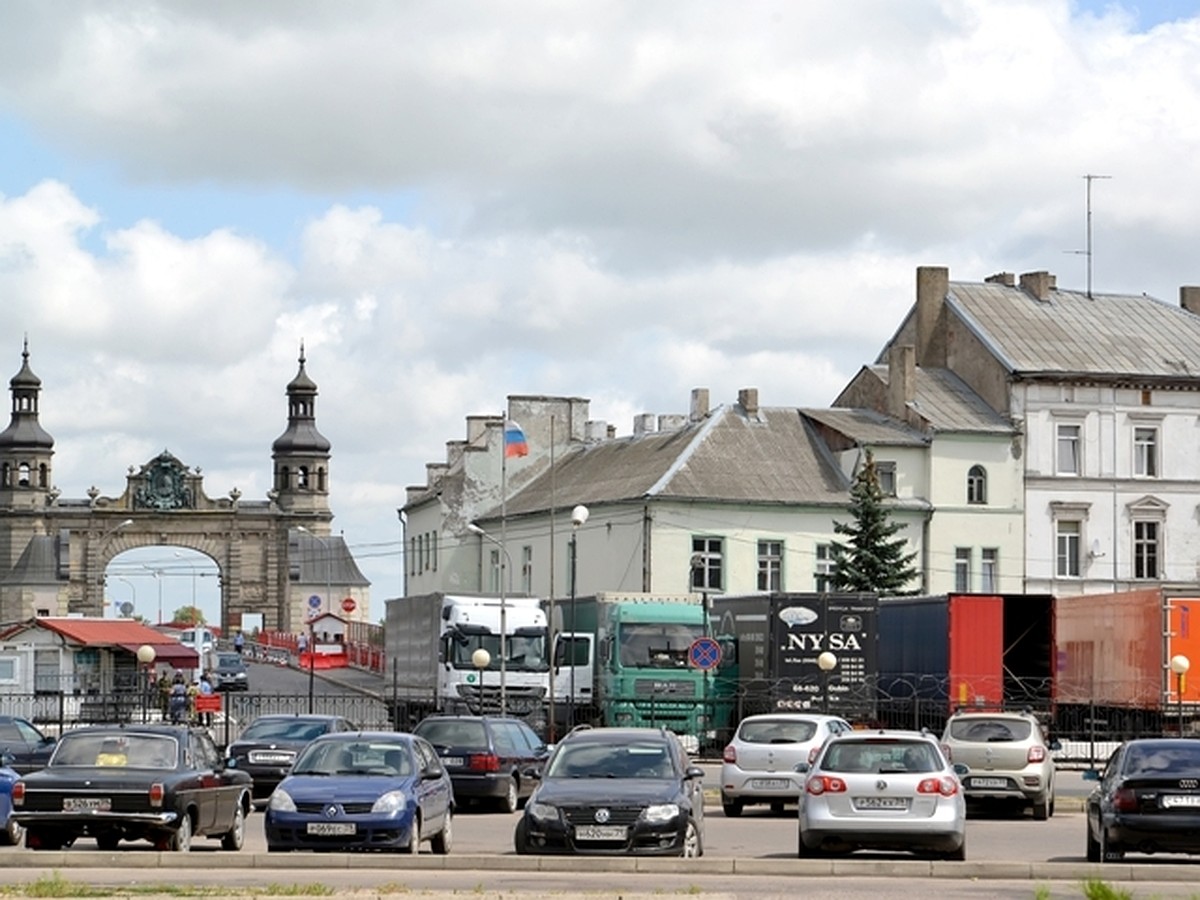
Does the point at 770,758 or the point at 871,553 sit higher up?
the point at 871,553

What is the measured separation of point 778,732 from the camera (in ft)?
109

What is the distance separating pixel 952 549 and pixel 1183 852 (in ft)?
183

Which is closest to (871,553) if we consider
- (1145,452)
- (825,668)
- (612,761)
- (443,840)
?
(1145,452)

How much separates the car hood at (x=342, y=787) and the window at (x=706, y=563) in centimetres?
5387

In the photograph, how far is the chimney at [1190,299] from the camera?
→ 88562 mm

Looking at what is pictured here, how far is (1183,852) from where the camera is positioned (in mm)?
23578

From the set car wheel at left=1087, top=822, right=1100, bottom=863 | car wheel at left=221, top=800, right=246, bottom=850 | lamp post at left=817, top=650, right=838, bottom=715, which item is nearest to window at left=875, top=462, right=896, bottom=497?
lamp post at left=817, top=650, right=838, bottom=715

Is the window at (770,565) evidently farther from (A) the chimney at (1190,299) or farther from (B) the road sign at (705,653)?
(B) the road sign at (705,653)

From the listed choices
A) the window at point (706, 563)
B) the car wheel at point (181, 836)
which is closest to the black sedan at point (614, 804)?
the car wheel at point (181, 836)

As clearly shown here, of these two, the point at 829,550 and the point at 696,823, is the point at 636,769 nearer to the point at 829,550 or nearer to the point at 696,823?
the point at 696,823

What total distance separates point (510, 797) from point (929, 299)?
53030 millimetres

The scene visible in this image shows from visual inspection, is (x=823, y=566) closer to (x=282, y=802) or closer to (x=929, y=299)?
(x=929, y=299)

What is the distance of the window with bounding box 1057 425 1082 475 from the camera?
8000 centimetres

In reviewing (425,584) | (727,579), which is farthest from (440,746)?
(425,584)
